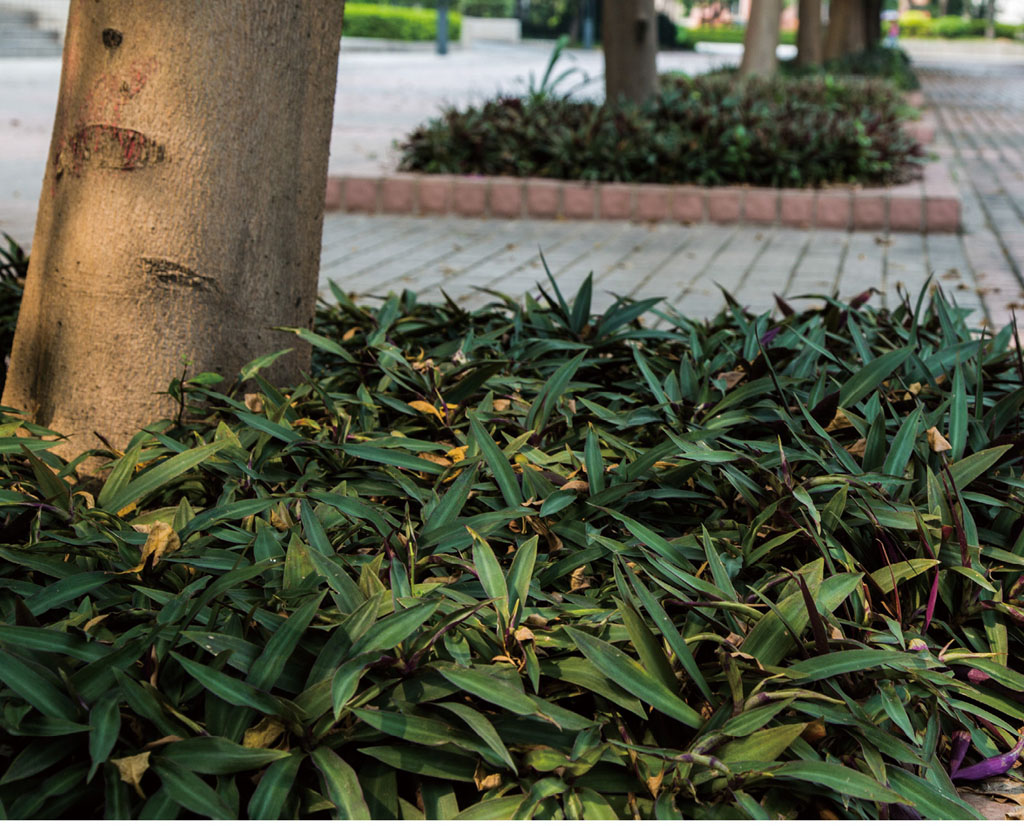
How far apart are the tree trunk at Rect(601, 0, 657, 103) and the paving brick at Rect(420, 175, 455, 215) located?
2.33 metres

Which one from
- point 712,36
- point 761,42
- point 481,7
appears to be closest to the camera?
point 761,42

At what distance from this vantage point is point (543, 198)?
727 cm

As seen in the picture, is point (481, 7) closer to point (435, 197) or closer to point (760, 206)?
point (435, 197)

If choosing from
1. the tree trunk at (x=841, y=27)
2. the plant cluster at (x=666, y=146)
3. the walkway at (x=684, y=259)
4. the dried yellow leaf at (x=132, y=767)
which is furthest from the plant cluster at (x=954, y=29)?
the dried yellow leaf at (x=132, y=767)

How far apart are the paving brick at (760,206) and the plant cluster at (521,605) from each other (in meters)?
4.63

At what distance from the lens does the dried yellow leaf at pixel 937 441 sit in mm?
2189

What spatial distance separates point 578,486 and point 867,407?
2.29 ft

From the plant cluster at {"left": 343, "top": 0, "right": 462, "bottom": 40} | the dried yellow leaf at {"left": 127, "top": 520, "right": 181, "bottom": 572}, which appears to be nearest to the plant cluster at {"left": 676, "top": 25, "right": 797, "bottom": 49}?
the plant cluster at {"left": 343, "top": 0, "right": 462, "bottom": 40}

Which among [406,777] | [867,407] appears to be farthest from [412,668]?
[867,407]

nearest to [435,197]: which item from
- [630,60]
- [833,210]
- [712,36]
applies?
[833,210]

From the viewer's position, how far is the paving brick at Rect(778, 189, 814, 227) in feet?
23.0

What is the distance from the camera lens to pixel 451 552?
6.31ft

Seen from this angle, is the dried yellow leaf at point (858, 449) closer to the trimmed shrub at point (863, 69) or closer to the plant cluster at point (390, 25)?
the trimmed shrub at point (863, 69)

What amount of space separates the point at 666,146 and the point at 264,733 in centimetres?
643
